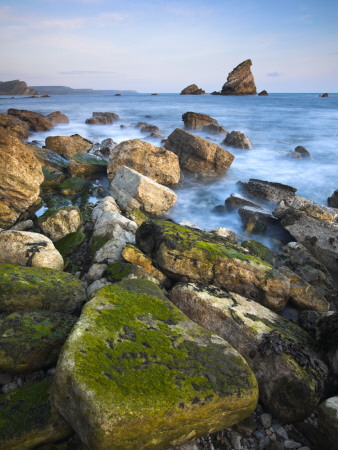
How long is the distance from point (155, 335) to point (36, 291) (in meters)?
2.14

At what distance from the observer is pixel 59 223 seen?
281 inches

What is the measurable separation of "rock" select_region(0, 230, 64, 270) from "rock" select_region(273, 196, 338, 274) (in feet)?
21.5

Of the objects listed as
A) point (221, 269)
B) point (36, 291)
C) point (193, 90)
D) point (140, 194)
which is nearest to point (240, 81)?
point (193, 90)

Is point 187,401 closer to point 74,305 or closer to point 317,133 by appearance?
point 74,305

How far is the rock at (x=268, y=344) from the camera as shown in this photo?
11.5 ft

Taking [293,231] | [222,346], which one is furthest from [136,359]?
[293,231]

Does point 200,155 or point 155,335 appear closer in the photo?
point 155,335

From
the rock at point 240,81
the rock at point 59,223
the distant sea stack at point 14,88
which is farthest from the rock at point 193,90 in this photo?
the rock at point 59,223

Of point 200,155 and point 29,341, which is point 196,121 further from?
point 29,341

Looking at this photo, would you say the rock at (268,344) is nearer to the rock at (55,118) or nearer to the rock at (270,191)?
the rock at (270,191)

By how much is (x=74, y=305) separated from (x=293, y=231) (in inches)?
260

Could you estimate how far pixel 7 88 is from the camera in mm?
148500

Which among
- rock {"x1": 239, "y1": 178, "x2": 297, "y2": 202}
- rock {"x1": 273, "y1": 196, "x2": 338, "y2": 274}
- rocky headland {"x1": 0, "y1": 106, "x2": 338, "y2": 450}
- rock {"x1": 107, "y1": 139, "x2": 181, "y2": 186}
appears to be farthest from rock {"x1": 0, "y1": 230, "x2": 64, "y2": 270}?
rock {"x1": 239, "y1": 178, "x2": 297, "y2": 202}

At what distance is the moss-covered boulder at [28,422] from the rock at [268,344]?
89.8 inches
